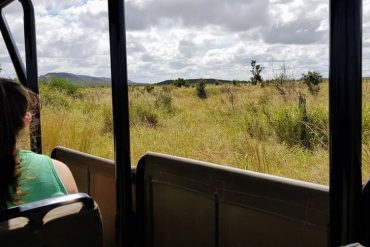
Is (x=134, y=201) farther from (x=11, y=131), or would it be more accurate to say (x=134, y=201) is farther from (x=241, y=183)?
(x=11, y=131)

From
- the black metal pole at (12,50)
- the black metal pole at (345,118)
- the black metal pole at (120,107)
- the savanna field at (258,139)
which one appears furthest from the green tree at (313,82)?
the black metal pole at (345,118)

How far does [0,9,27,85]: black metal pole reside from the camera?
2836 mm

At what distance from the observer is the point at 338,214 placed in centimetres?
115

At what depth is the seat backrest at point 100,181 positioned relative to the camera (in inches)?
92.4

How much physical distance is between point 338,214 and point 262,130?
4428mm

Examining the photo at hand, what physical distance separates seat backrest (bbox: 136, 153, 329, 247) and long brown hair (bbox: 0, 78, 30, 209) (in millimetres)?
718

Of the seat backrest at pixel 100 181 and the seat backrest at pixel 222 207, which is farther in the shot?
the seat backrest at pixel 100 181

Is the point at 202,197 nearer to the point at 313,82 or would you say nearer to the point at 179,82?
the point at 313,82

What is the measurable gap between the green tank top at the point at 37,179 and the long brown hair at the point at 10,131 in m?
0.04

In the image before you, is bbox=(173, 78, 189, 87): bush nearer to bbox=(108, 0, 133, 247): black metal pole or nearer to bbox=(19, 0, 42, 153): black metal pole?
bbox=(19, 0, 42, 153): black metal pole

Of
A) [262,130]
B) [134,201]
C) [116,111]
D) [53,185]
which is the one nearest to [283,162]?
[262,130]

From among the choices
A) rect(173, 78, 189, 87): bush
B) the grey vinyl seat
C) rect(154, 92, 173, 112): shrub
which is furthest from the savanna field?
rect(173, 78, 189, 87): bush

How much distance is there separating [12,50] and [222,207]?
1731 millimetres

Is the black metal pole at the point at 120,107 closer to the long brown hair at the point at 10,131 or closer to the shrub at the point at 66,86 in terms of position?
the long brown hair at the point at 10,131
